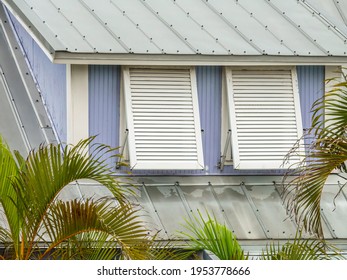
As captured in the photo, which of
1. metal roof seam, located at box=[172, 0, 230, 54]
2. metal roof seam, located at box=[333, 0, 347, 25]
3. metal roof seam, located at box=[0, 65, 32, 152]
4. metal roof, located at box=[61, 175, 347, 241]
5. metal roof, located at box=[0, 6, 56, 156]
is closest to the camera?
metal roof, located at box=[61, 175, 347, 241]

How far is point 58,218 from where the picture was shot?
57.7 feet

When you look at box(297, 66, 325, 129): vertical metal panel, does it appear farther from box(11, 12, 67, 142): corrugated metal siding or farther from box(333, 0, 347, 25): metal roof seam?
box(11, 12, 67, 142): corrugated metal siding

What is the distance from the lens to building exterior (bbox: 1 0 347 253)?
83.9 ft

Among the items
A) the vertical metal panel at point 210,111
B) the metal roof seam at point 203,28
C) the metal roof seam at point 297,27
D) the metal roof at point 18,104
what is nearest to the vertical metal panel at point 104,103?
the metal roof at point 18,104

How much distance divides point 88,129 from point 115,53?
1458mm

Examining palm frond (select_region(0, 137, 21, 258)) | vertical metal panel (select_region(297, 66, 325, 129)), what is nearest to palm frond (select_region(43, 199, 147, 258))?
palm frond (select_region(0, 137, 21, 258))

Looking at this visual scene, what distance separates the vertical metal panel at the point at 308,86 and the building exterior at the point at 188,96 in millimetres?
17

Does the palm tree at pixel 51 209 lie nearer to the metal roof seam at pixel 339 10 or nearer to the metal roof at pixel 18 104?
the metal roof at pixel 18 104

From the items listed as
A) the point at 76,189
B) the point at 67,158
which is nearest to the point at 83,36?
the point at 76,189

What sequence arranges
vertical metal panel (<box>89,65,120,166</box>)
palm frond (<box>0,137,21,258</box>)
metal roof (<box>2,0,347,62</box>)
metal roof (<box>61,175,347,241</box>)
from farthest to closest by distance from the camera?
vertical metal panel (<box>89,65,120,166</box>), metal roof (<box>2,0,347,62</box>), metal roof (<box>61,175,347,241</box>), palm frond (<box>0,137,21,258</box>)

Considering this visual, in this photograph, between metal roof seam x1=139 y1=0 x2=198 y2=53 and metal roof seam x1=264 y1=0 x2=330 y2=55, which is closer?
metal roof seam x1=139 y1=0 x2=198 y2=53

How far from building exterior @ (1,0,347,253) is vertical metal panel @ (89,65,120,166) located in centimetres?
2

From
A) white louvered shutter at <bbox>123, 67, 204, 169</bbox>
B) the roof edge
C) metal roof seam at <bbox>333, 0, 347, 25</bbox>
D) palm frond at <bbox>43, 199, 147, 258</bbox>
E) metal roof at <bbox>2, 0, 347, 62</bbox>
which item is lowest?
palm frond at <bbox>43, 199, 147, 258</bbox>
